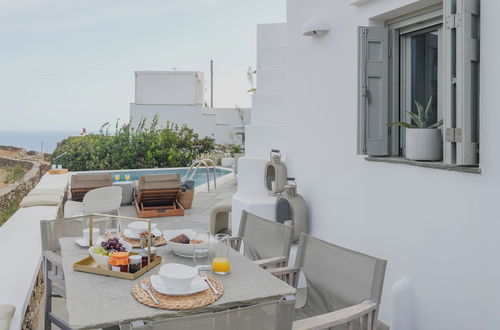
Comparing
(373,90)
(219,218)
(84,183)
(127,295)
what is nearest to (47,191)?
(84,183)

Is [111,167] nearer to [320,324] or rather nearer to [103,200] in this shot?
[103,200]

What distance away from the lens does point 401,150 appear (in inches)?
152

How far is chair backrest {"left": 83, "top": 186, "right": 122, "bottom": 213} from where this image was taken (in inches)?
236

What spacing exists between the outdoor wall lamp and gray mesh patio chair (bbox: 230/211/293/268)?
5.97ft

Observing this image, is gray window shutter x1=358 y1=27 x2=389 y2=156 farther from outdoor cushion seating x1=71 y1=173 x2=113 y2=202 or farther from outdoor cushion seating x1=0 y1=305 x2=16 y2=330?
outdoor cushion seating x1=71 y1=173 x2=113 y2=202

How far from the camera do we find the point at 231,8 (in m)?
18.8

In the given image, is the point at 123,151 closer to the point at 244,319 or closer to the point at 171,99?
the point at 244,319

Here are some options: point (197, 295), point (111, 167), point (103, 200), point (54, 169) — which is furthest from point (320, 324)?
point (111, 167)

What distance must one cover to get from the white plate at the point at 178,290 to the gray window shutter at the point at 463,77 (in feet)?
5.41

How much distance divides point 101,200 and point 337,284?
4.27 m

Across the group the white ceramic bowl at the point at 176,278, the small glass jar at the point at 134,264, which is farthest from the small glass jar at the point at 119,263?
the white ceramic bowl at the point at 176,278

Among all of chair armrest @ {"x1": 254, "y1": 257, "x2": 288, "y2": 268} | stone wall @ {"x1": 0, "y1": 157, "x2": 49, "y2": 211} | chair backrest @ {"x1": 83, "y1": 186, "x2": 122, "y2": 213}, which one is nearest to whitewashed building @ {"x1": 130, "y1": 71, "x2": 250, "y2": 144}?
stone wall @ {"x1": 0, "y1": 157, "x2": 49, "y2": 211}

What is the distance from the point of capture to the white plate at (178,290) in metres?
2.10

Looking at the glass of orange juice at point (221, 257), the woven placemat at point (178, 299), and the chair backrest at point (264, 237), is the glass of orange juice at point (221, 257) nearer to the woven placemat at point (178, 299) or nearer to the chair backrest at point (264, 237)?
the woven placemat at point (178, 299)
